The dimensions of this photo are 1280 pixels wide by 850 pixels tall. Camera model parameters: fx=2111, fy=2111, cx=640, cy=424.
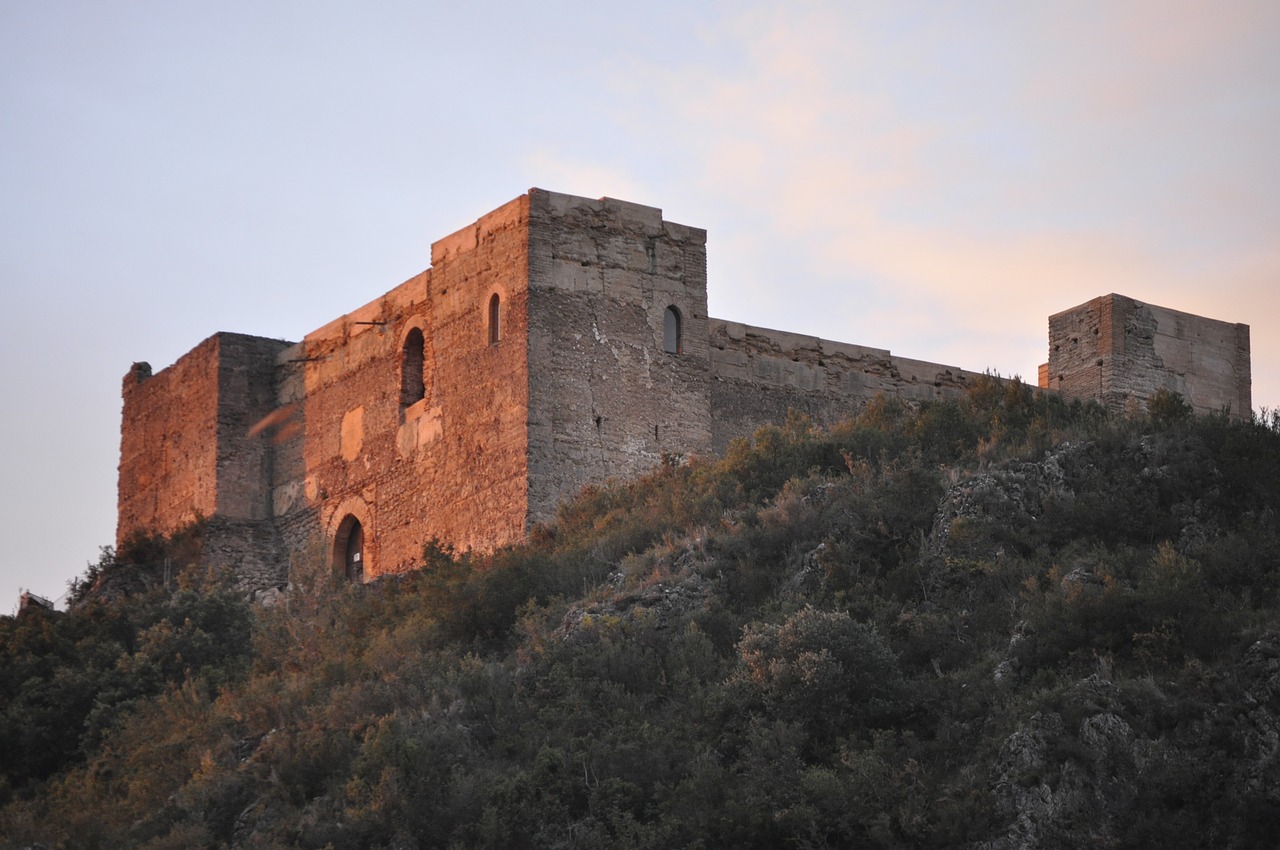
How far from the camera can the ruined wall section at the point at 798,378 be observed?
2638 cm

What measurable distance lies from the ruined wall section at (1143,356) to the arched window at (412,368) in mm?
8948

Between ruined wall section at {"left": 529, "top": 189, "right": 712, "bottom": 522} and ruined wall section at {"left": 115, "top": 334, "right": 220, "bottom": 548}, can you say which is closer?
ruined wall section at {"left": 529, "top": 189, "right": 712, "bottom": 522}

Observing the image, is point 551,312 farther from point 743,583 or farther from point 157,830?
point 157,830

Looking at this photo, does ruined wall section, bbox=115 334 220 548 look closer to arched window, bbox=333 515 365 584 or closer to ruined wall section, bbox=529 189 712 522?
arched window, bbox=333 515 365 584

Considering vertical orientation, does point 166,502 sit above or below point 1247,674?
above

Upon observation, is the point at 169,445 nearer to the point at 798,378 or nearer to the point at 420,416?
the point at 420,416

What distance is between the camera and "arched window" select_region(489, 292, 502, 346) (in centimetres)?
2506

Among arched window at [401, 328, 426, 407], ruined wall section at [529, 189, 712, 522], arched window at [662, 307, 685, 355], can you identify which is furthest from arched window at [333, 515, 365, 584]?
arched window at [662, 307, 685, 355]

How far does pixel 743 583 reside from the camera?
1922 cm

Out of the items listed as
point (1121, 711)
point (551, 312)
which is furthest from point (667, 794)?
point (551, 312)

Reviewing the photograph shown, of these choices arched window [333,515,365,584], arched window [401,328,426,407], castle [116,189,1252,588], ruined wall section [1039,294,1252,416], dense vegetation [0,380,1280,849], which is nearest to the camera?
dense vegetation [0,380,1280,849]

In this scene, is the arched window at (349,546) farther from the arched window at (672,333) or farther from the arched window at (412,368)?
the arched window at (672,333)

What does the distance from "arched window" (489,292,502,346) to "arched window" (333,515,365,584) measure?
3753mm

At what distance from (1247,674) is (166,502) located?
18.7 meters
